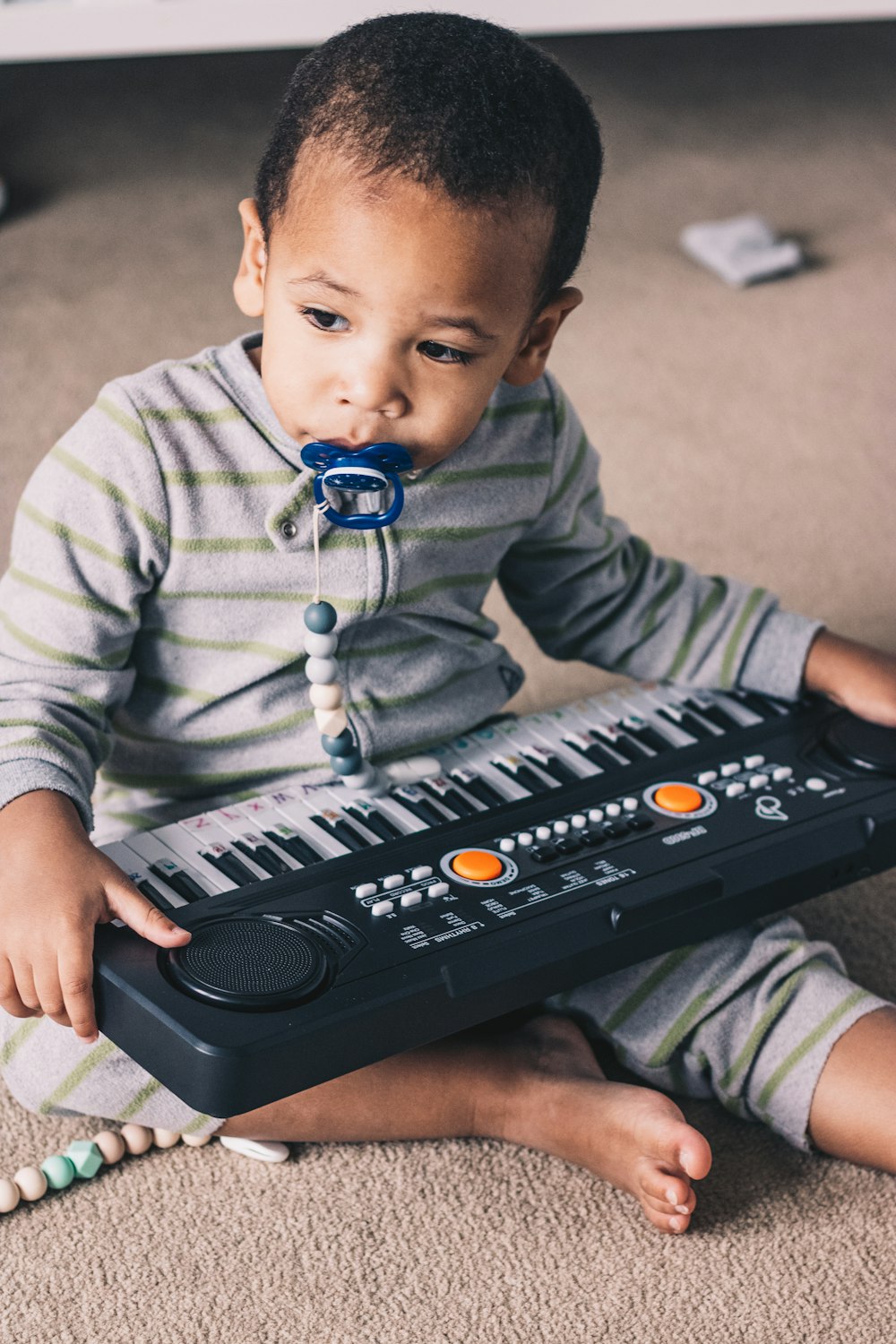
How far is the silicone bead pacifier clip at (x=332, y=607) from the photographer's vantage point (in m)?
0.85

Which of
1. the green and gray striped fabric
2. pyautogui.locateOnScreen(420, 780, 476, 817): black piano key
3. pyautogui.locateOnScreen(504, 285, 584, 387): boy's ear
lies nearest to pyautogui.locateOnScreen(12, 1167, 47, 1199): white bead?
the green and gray striped fabric

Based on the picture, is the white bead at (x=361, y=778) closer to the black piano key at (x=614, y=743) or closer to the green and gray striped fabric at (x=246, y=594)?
the green and gray striped fabric at (x=246, y=594)

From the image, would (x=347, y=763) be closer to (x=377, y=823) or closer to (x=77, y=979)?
(x=377, y=823)

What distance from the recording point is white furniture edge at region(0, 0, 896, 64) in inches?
74.4

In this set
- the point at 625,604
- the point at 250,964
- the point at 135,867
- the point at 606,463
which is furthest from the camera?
the point at 606,463

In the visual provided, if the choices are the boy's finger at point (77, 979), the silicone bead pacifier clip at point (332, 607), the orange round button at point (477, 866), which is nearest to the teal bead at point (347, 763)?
the silicone bead pacifier clip at point (332, 607)

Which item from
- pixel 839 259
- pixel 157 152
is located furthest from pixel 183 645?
pixel 157 152

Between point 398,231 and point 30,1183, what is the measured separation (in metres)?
0.55

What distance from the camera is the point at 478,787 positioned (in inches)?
38.5

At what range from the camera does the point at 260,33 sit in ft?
6.39

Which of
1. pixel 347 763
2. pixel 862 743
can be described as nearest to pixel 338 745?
pixel 347 763

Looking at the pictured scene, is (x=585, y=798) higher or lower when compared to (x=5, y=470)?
higher

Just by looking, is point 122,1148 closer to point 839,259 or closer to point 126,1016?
point 126,1016

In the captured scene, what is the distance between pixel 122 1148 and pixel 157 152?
183 cm
